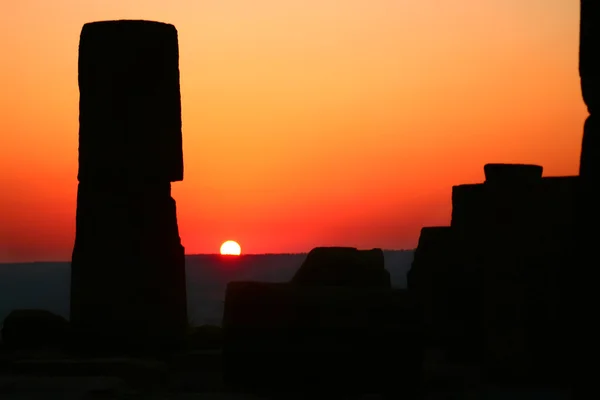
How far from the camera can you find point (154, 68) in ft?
45.8

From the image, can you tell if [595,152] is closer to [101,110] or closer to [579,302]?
[579,302]

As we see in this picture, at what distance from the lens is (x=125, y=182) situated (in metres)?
14.0

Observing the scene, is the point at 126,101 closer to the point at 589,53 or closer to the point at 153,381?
the point at 153,381

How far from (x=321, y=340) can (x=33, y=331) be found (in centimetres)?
793

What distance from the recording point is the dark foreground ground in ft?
30.7

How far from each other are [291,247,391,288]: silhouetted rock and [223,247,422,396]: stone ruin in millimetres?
3125

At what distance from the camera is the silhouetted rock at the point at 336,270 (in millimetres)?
13344

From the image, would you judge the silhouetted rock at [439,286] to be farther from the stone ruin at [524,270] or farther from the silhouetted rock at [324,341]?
the silhouetted rock at [324,341]

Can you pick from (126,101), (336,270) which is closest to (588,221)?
(336,270)

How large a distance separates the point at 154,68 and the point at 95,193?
1740 millimetres


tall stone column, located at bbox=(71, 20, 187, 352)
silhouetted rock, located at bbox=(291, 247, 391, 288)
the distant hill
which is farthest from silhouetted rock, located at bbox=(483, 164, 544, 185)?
the distant hill

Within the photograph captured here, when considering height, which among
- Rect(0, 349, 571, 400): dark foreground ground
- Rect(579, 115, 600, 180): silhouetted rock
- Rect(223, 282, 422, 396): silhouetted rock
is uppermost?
Rect(579, 115, 600, 180): silhouetted rock

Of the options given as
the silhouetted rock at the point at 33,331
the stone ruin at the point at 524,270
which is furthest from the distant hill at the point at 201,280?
the stone ruin at the point at 524,270

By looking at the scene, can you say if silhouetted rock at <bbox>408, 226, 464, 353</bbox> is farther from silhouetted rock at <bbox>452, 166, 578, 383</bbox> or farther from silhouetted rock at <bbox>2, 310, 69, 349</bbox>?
silhouetted rock at <bbox>2, 310, 69, 349</bbox>
